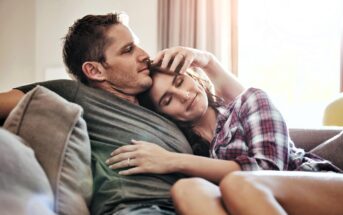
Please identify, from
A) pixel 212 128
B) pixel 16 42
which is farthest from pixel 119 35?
pixel 16 42

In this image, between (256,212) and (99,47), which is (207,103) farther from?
(256,212)

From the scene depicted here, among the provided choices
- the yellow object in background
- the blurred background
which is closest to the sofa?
the yellow object in background

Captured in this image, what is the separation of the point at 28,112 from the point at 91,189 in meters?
0.25

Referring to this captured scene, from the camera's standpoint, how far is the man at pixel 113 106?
114cm

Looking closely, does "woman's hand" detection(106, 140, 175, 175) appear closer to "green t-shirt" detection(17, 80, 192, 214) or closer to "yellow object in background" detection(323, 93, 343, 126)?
"green t-shirt" detection(17, 80, 192, 214)

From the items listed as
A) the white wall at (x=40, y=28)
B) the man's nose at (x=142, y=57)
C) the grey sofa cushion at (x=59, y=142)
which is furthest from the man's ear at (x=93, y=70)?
the white wall at (x=40, y=28)

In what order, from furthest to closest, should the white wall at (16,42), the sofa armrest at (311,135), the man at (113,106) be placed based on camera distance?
the white wall at (16,42), the sofa armrest at (311,135), the man at (113,106)

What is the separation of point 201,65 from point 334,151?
0.56 m

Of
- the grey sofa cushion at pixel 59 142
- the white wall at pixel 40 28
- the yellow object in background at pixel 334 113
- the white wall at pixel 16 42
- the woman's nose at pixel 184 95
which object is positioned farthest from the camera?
the white wall at pixel 16 42

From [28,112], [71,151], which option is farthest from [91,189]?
[28,112]

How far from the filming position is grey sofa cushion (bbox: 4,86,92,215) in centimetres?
104

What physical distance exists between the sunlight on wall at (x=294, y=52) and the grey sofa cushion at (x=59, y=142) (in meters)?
2.34

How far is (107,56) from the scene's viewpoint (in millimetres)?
1486

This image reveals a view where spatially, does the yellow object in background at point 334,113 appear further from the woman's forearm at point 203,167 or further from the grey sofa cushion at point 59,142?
the grey sofa cushion at point 59,142
